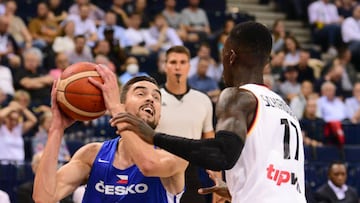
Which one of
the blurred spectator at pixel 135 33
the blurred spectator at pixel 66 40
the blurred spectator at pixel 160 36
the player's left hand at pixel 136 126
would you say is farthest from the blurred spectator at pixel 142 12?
the player's left hand at pixel 136 126

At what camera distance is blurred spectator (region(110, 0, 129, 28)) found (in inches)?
Result: 612

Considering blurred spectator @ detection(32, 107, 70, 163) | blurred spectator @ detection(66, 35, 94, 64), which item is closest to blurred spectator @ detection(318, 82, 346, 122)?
blurred spectator @ detection(66, 35, 94, 64)

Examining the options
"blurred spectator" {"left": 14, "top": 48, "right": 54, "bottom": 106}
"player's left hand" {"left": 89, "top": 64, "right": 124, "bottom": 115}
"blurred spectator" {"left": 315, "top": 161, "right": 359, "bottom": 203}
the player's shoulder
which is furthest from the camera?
"blurred spectator" {"left": 14, "top": 48, "right": 54, "bottom": 106}

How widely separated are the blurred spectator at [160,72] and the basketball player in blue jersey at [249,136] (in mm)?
8446

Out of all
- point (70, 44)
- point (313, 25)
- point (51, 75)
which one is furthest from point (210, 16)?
point (51, 75)

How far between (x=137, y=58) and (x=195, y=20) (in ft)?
8.77

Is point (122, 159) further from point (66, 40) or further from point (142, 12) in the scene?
point (142, 12)

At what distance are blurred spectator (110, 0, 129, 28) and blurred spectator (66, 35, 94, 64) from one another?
6.09 ft

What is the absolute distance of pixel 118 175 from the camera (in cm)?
494

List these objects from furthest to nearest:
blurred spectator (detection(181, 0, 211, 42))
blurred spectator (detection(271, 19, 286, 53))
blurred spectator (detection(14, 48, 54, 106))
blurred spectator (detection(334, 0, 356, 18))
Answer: blurred spectator (detection(334, 0, 356, 18)) → blurred spectator (detection(271, 19, 286, 53)) → blurred spectator (detection(181, 0, 211, 42)) → blurred spectator (detection(14, 48, 54, 106))

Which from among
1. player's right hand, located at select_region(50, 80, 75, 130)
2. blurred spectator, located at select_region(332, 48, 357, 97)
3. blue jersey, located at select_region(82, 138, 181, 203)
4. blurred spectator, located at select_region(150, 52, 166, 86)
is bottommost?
blurred spectator, located at select_region(332, 48, 357, 97)

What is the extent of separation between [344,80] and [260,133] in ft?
41.5

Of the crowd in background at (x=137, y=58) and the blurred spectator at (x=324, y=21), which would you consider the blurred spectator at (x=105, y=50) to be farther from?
the blurred spectator at (x=324, y=21)

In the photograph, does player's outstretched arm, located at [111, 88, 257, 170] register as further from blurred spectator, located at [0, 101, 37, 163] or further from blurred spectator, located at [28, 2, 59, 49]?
blurred spectator, located at [28, 2, 59, 49]
